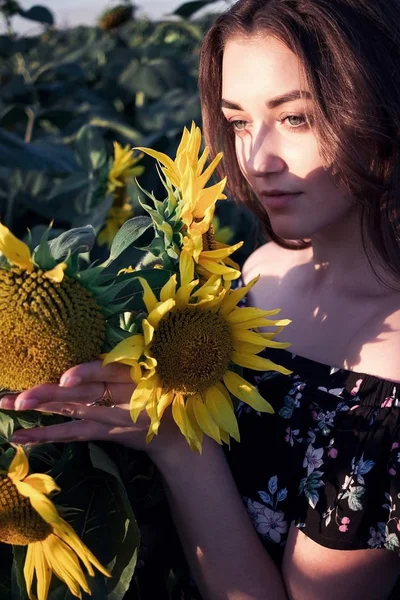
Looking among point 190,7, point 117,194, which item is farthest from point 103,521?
point 190,7

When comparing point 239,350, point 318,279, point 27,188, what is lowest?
point 27,188

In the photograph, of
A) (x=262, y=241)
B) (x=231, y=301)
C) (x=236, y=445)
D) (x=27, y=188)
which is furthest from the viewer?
(x=27, y=188)

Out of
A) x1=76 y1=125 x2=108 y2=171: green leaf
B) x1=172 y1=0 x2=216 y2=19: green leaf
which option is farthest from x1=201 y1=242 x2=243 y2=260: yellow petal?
x1=172 y1=0 x2=216 y2=19: green leaf

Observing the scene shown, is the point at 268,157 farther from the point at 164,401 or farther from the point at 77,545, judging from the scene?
the point at 77,545

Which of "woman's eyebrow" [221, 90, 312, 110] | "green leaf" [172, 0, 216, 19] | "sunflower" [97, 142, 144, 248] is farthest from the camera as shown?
"green leaf" [172, 0, 216, 19]

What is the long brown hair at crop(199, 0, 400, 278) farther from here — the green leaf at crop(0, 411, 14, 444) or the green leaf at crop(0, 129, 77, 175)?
the green leaf at crop(0, 129, 77, 175)

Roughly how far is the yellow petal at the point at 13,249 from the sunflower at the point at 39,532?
0.54ft

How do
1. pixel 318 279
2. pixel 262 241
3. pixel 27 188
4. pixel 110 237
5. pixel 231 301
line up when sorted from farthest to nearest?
pixel 27 188, pixel 262 241, pixel 110 237, pixel 318 279, pixel 231 301

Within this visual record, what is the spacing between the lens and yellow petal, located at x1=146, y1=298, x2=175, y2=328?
0.78 meters

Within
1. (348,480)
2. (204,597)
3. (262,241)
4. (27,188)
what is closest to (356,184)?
(348,480)

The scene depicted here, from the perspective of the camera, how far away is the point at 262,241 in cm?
176

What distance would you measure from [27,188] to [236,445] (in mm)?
1193

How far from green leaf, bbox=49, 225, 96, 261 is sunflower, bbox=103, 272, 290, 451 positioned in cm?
7

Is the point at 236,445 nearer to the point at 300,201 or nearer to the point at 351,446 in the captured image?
the point at 351,446
